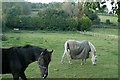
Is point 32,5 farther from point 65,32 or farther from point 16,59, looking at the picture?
point 16,59

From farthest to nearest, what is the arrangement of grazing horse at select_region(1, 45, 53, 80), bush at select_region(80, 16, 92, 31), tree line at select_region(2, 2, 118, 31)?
bush at select_region(80, 16, 92, 31)
tree line at select_region(2, 2, 118, 31)
grazing horse at select_region(1, 45, 53, 80)

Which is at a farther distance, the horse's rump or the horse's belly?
the horse's rump

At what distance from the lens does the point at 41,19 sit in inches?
624

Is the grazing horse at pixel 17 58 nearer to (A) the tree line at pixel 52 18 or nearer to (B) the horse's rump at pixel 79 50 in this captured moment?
(B) the horse's rump at pixel 79 50

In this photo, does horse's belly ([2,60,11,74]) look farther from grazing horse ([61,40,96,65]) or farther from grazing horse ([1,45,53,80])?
grazing horse ([61,40,96,65])

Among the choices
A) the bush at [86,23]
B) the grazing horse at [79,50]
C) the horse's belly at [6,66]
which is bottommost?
the grazing horse at [79,50]

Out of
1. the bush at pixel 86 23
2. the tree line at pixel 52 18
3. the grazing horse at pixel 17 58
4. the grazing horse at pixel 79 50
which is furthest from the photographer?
the bush at pixel 86 23

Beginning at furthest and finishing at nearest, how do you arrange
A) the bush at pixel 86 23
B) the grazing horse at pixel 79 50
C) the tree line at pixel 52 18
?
the bush at pixel 86 23, the tree line at pixel 52 18, the grazing horse at pixel 79 50

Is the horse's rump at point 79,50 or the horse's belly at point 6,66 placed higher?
the horse's belly at point 6,66

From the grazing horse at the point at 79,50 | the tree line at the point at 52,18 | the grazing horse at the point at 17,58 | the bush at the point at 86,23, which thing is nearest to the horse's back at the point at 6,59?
the grazing horse at the point at 17,58

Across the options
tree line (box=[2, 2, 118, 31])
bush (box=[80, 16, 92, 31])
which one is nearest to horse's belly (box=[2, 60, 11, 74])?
tree line (box=[2, 2, 118, 31])

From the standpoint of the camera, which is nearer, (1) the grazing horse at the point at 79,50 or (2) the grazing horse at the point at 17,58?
(2) the grazing horse at the point at 17,58

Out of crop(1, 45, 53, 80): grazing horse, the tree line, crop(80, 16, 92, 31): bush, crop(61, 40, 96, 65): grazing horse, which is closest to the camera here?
crop(1, 45, 53, 80): grazing horse

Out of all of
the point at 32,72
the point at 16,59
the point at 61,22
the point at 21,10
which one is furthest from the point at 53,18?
the point at 16,59
